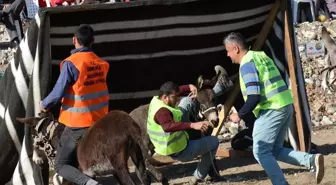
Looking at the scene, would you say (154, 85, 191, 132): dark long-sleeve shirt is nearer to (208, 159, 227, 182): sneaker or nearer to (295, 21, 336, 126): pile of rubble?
(208, 159, 227, 182): sneaker

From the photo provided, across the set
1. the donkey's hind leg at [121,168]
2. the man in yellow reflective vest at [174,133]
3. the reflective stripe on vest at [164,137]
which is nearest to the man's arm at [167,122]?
the man in yellow reflective vest at [174,133]

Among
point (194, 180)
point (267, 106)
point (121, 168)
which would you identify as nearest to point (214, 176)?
point (194, 180)

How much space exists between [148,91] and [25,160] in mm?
2074

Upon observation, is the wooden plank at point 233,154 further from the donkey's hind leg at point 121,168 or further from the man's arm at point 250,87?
the donkey's hind leg at point 121,168

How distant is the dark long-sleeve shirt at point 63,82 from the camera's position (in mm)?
7969

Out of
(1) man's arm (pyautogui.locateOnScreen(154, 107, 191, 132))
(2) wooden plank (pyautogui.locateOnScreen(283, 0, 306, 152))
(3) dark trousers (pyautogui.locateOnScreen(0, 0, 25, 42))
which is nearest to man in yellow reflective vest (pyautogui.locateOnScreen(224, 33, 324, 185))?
(1) man's arm (pyautogui.locateOnScreen(154, 107, 191, 132))

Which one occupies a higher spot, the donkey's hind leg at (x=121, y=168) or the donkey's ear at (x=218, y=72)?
the donkey's ear at (x=218, y=72)

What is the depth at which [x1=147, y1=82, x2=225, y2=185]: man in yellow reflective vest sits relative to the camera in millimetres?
8820

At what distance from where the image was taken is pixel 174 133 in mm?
9156

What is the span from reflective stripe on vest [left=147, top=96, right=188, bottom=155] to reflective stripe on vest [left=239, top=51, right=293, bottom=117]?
119 cm

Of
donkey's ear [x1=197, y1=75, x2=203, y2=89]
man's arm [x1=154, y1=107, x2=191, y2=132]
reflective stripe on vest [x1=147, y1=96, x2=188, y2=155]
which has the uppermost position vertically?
donkey's ear [x1=197, y1=75, x2=203, y2=89]

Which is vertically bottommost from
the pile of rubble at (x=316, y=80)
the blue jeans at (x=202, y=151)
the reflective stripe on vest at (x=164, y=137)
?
the pile of rubble at (x=316, y=80)

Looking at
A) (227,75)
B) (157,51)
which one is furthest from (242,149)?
(157,51)

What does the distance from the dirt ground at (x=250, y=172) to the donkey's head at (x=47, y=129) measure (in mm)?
1795
